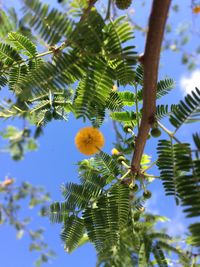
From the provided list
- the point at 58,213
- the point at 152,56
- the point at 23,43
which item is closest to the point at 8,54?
the point at 23,43

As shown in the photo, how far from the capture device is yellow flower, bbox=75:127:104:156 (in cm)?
302

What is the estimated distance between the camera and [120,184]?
10.8ft

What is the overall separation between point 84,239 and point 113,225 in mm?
675

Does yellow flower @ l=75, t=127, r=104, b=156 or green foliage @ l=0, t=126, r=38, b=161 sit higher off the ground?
yellow flower @ l=75, t=127, r=104, b=156

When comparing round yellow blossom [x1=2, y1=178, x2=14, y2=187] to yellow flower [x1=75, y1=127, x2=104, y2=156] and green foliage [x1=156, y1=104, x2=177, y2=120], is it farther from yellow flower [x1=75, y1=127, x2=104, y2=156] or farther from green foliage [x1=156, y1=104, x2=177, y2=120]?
green foliage [x1=156, y1=104, x2=177, y2=120]

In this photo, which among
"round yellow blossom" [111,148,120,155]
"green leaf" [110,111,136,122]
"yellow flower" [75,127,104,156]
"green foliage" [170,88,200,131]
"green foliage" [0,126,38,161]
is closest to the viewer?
"green foliage" [0,126,38,161]

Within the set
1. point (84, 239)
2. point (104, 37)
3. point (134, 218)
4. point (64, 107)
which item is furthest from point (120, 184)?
point (104, 37)

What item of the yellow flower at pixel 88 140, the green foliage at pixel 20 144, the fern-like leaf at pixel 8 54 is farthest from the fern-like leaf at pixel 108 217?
the fern-like leaf at pixel 8 54

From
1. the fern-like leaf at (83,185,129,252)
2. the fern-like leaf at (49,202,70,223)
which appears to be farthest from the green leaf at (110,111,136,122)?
the fern-like leaf at (49,202,70,223)

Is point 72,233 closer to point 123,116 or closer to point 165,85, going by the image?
point 123,116

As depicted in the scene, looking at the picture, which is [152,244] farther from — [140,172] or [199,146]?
[199,146]

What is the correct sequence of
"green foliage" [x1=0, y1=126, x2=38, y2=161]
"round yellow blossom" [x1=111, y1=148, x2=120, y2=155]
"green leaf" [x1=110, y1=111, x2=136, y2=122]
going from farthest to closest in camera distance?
"round yellow blossom" [x1=111, y1=148, x2=120, y2=155]
"green leaf" [x1=110, y1=111, x2=136, y2=122]
"green foliage" [x1=0, y1=126, x2=38, y2=161]

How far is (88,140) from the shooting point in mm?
3061

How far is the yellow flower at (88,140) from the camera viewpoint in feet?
9.91
